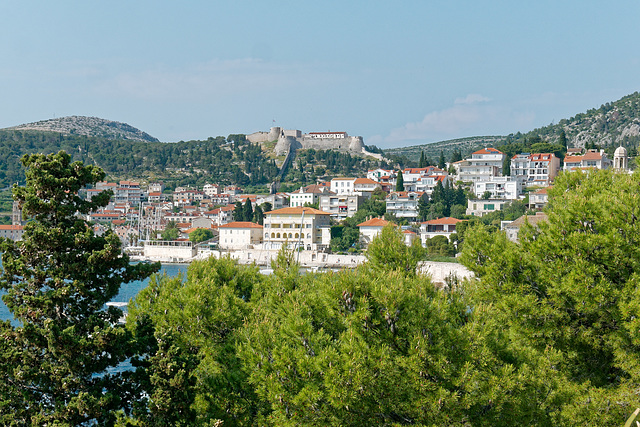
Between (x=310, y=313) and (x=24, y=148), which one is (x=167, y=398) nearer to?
(x=310, y=313)

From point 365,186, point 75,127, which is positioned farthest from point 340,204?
point 75,127

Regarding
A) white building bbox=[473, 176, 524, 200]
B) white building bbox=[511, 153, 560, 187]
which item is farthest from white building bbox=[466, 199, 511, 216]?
white building bbox=[511, 153, 560, 187]

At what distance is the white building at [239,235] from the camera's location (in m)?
59.4

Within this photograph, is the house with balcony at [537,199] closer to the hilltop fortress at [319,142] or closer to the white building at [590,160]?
the white building at [590,160]

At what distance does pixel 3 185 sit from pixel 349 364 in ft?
365

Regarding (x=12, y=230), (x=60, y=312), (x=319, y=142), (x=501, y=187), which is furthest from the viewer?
(x=319, y=142)

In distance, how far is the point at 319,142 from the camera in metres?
118

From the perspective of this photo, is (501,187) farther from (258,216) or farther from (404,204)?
(258,216)

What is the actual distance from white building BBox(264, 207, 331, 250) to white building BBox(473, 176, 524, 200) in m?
16.8

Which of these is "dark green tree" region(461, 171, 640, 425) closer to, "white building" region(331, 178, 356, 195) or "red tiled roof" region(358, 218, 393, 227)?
"red tiled roof" region(358, 218, 393, 227)

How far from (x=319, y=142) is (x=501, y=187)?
186 feet

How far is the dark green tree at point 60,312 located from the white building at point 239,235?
165ft

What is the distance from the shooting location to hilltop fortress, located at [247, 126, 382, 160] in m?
115

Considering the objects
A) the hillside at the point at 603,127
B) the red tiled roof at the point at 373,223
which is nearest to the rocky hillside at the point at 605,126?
the hillside at the point at 603,127
